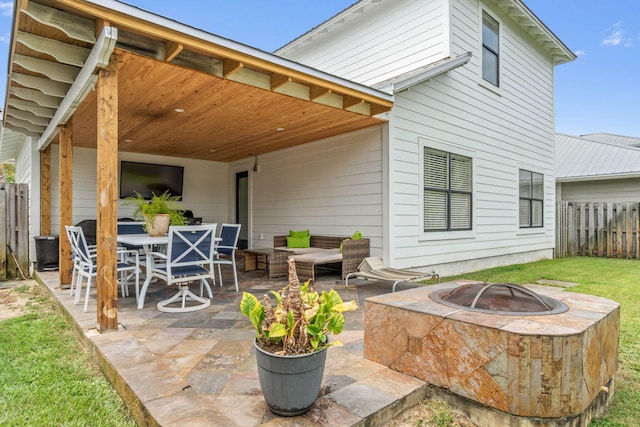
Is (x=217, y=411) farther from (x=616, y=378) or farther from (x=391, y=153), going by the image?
(x=391, y=153)

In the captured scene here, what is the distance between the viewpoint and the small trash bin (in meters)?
6.43

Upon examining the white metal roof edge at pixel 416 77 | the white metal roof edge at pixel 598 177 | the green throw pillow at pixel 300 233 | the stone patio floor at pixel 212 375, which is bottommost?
the stone patio floor at pixel 212 375

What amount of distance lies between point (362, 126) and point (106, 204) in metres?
4.02

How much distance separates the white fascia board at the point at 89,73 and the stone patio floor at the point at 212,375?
2213 mm

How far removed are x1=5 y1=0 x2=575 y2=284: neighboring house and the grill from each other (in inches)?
111

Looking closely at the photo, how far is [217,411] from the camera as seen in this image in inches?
72.8

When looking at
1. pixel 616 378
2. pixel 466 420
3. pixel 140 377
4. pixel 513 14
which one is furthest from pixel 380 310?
pixel 513 14

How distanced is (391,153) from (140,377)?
14.6 feet

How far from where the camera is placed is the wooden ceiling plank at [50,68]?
359cm

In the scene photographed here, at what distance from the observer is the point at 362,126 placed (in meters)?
5.93

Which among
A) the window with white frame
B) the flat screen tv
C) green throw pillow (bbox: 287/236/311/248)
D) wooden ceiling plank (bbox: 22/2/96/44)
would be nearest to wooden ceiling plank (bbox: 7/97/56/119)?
wooden ceiling plank (bbox: 22/2/96/44)

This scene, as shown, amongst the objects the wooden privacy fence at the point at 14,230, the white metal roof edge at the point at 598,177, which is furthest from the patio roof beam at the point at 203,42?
the white metal roof edge at the point at 598,177

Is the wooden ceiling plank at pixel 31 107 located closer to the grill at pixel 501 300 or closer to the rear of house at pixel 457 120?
the rear of house at pixel 457 120

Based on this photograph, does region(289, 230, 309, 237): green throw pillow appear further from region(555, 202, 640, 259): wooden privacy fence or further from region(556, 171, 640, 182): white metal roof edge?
region(556, 171, 640, 182): white metal roof edge
